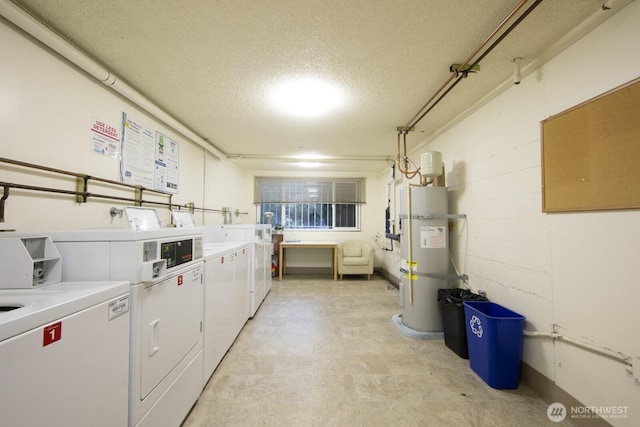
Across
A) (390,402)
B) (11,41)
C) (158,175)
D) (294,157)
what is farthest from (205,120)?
(390,402)

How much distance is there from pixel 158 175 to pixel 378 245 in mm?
4388

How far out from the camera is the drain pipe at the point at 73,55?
121 cm

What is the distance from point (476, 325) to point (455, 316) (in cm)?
29

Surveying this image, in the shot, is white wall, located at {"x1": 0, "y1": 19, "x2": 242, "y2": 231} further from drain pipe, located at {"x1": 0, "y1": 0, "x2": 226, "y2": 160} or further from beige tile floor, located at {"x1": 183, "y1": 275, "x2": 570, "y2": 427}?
beige tile floor, located at {"x1": 183, "y1": 275, "x2": 570, "y2": 427}

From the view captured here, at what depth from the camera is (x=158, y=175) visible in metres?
2.45

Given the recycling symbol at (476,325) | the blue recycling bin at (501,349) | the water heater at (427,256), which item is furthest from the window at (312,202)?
the blue recycling bin at (501,349)

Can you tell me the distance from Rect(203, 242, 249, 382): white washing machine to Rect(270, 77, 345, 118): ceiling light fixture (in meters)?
1.49

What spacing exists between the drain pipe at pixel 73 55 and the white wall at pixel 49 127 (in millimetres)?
88

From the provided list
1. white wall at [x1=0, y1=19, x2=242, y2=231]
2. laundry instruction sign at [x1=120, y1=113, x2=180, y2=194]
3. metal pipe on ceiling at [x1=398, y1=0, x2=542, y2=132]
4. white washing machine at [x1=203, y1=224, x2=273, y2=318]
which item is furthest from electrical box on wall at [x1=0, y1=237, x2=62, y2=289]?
metal pipe on ceiling at [x1=398, y1=0, x2=542, y2=132]

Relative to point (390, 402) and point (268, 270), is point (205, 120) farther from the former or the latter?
point (390, 402)

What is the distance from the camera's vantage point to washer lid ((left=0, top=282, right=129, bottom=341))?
60 cm

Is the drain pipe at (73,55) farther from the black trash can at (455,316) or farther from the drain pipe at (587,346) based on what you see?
the drain pipe at (587,346)

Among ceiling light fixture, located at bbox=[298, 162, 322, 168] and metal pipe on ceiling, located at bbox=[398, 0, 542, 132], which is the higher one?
metal pipe on ceiling, located at bbox=[398, 0, 542, 132]

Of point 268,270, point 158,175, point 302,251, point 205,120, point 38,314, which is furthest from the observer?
point 302,251
